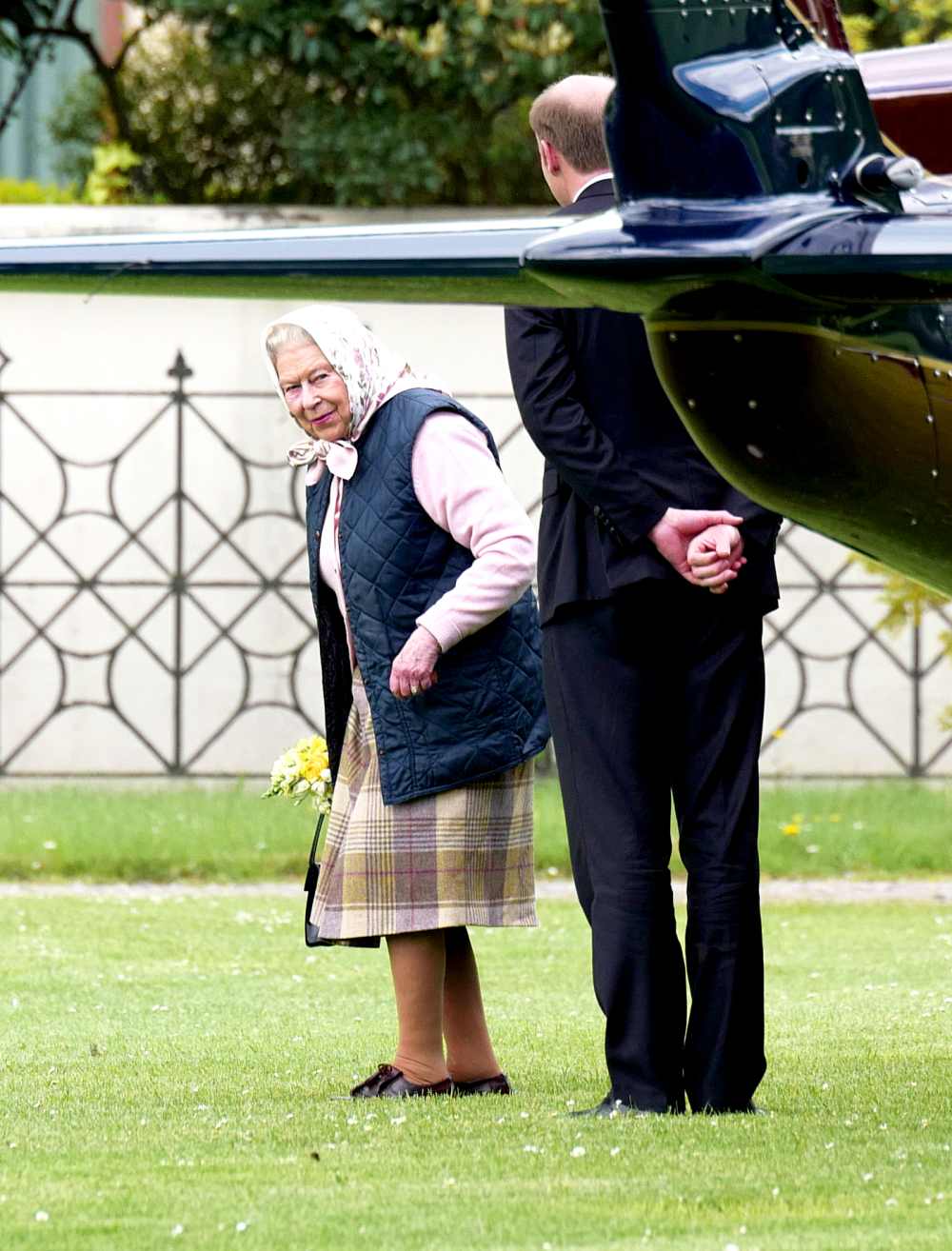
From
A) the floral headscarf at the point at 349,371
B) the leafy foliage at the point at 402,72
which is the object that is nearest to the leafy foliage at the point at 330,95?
the leafy foliage at the point at 402,72

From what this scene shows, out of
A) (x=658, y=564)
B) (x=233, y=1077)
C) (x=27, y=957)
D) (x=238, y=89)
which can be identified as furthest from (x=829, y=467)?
(x=238, y=89)

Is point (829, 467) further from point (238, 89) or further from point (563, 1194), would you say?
point (238, 89)

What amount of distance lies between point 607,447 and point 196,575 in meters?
7.91

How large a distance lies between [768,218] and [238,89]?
11836mm

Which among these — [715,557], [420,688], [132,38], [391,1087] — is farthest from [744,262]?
[132,38]

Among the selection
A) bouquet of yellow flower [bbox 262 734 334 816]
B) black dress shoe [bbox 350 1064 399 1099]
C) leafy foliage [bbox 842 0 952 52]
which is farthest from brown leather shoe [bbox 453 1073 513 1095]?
leafy foliage [bbox 842 0 952 52]

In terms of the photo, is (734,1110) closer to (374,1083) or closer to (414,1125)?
(414,1125)

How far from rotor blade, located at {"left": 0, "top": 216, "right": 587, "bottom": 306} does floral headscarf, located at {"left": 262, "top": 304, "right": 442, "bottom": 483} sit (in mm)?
923

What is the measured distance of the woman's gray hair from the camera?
4852mm

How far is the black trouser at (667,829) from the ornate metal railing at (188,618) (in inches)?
296

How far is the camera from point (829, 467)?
12.8ft

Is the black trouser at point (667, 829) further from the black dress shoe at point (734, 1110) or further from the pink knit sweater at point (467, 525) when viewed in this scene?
the pink knit sweater at point (467, 525)

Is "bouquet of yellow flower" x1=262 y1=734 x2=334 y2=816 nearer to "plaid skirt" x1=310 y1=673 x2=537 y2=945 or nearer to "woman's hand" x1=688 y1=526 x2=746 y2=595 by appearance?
"plaid skirt" x1=310 y1=673 x2=537 y2=945

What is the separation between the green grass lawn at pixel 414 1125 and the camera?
11.9ft
